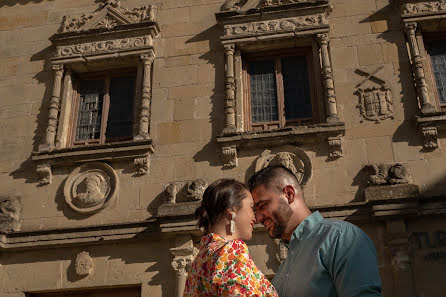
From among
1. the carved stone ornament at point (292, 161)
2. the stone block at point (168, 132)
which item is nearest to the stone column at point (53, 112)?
the stone block at point (168, 132)

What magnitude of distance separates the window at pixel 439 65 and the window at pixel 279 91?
6.62ft

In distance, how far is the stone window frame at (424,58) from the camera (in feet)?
24.4

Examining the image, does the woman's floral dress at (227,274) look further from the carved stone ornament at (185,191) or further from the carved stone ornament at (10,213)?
the carved stone ornament at (10,213)

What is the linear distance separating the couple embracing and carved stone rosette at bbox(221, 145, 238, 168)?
4.52 m

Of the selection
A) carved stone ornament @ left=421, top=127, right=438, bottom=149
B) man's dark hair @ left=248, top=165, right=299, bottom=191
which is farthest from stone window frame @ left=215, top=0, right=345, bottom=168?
man's dark hair @ left=248, top=165, right=299, bottom=191

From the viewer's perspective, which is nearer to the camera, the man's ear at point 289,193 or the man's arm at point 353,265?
the man's arm at point 353,265

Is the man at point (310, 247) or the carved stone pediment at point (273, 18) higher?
the carved stone pediment at point (273, 18)

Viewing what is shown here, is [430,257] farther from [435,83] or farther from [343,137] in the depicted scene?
[435,83]

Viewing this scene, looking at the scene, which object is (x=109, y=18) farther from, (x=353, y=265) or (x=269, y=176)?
(x=353, y=265)

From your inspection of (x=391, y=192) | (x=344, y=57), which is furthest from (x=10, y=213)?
(x=344, y=57)

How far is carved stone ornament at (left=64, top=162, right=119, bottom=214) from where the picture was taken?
8023mm

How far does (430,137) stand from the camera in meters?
7.44

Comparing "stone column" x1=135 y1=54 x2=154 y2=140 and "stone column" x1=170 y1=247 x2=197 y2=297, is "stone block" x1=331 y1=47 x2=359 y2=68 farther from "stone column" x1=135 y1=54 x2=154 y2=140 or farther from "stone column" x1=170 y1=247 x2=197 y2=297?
"stone column" x1=170 y1=247 x2=197 y2=297

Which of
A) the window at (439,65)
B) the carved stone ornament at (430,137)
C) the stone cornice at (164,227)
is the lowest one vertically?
the stone cornice at (164,227)
